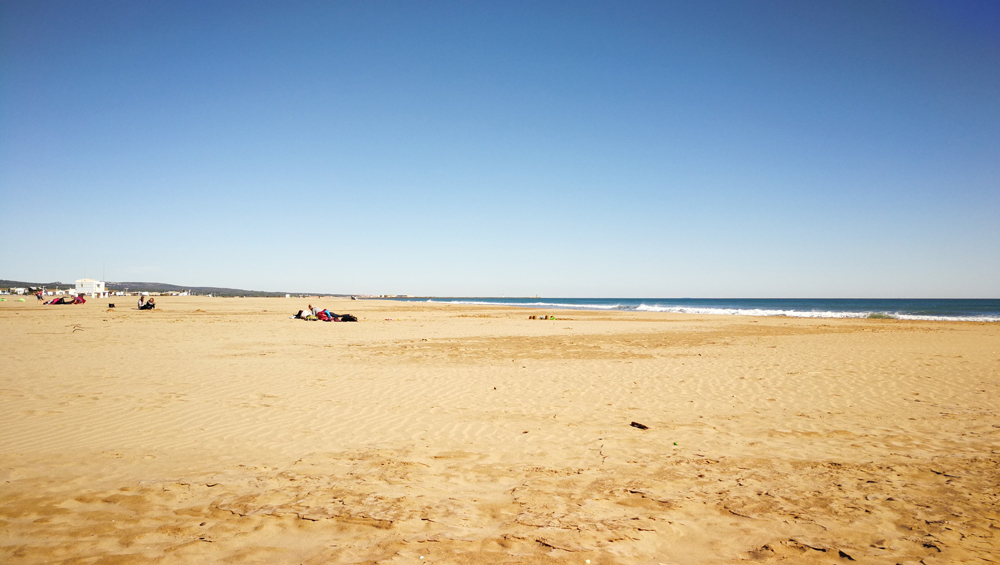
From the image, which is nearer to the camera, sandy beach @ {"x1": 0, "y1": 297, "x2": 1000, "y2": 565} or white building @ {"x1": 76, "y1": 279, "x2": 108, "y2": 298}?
sandy beach @ {"x1": 0, "y1": 297, "x2": 1000, "y2": 565}

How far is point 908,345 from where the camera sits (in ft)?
57.3

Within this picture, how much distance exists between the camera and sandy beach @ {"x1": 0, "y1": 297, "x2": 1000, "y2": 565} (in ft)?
11.9

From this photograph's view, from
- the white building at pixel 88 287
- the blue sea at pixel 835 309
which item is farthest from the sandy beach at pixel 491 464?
the white building at pixel 88 287

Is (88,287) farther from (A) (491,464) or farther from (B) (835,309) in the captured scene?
(B) (835,309)

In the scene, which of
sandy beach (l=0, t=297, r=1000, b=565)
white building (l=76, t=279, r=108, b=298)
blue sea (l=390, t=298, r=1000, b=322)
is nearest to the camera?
sandy beach (l=0, t=297, r=1000, b=565)

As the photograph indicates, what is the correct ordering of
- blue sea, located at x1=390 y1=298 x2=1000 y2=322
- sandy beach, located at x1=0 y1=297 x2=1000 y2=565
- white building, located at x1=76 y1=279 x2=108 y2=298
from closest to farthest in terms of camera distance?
sandy beach, located at x1=0 y1=297 x2=1000 y2=565 → blue sea, located at x1=390 y1=298 x2=1000 y2=322 → white building, located at x1=76 y1=279 x2=108 y2=298

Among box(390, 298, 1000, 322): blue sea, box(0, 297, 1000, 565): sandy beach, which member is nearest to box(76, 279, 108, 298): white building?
box(390, 298, 1000, 322): blue sea

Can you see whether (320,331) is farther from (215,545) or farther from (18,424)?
(215,545)

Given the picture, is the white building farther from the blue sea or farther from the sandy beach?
the sandy beach

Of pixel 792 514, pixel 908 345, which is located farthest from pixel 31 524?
pixel 908 345

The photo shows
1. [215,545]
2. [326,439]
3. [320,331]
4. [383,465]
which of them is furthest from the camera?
[320,331]

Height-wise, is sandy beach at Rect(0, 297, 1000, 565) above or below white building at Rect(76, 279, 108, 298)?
below

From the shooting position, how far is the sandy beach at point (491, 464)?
142 inches

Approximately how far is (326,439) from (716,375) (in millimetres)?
8663
